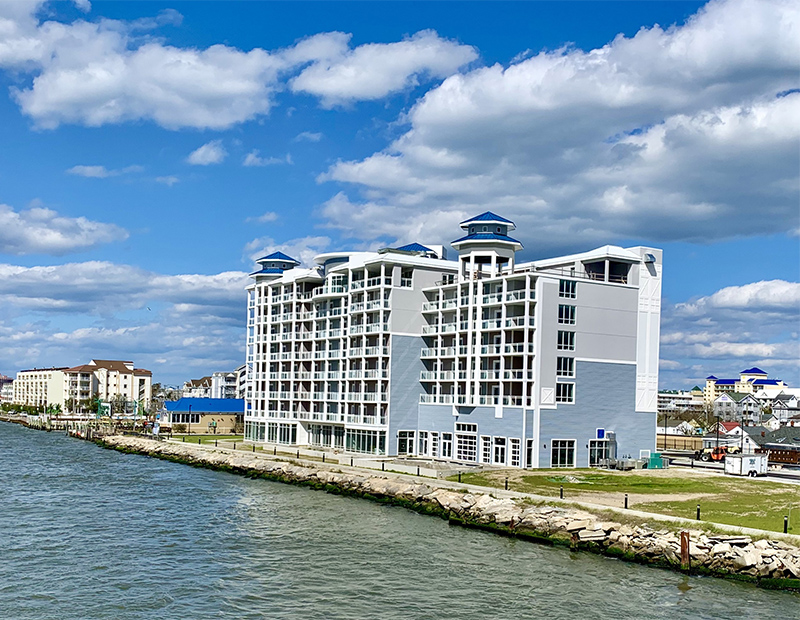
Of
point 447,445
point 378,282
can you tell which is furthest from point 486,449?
point 378,282

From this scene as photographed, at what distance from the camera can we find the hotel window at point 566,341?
2559 inches

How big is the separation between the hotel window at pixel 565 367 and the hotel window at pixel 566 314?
293 cm

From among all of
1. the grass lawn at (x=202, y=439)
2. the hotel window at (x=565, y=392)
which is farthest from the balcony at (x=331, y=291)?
the hotel window at (x=565, y=392)

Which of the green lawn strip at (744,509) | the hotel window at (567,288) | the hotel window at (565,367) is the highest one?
the hotel window at (567,288)

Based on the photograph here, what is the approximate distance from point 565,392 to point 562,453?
4.86m

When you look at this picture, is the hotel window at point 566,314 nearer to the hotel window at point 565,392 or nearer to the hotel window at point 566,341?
the hotel window at point 566,341

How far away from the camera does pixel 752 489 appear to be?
52594 millimetres

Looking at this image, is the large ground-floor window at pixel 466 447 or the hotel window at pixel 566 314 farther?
the large ground-floor window at pixel 466 447

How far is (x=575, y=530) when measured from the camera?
4019 cm

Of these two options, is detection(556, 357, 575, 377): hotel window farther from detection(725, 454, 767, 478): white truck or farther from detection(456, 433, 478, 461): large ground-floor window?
detection(725, 454, 767, 478): white truck

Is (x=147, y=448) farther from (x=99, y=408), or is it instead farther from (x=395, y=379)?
(x=99, y=408)

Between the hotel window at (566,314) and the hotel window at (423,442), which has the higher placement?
the hotel window at (566,314)

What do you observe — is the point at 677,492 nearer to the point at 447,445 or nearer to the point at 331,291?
the point at 447,445

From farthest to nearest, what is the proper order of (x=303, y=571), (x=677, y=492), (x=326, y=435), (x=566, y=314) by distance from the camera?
(x=326, y=435) < (x=566, y=314) < (x=677, y=492) < (x=303, y=571)
